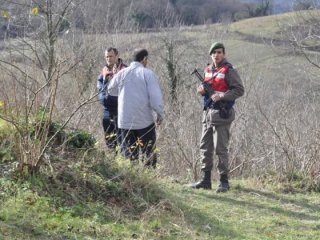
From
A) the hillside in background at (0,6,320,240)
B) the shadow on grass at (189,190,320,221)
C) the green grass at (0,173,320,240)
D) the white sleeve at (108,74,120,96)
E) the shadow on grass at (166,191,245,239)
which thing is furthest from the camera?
the white sleeve at (108,74,120,96)

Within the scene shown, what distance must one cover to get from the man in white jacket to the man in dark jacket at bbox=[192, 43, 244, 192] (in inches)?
24.2

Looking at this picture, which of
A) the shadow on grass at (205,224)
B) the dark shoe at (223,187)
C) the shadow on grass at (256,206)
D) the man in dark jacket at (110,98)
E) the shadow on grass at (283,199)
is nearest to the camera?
the shadow on grass at (205,224)

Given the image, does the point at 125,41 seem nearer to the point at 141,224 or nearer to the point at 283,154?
the point at 283,154

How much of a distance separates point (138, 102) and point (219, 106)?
1.06 m

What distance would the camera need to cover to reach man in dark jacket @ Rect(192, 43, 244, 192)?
7266mm

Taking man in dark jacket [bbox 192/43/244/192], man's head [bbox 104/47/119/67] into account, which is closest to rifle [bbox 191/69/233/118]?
man in dark jacket [bbox 192/43/244/192]

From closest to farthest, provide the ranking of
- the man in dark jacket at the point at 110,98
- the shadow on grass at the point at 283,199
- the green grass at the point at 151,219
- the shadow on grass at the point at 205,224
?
the green grass at the point at 151,219, the shadow on grass at the point at 205,224, the shadow on grass at the point at 283,199, the man in dark jacket at the point at 110,98

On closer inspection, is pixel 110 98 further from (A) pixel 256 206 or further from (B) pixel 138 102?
(A) pixel 256 206

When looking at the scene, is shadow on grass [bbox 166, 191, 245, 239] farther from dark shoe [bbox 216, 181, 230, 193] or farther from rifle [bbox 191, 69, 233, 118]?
rifle [bbox 191, 69, 233, 118]

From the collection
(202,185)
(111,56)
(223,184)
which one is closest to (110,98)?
(111,56)

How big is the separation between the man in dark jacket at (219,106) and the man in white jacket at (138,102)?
61cm

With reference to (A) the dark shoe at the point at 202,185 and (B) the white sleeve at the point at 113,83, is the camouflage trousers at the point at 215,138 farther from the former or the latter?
(B) the white sleeve at the point at 113,83

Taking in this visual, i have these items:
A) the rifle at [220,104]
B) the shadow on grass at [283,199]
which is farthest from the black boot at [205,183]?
the rifle at [220,104]

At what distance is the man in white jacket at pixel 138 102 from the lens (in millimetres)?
7625
